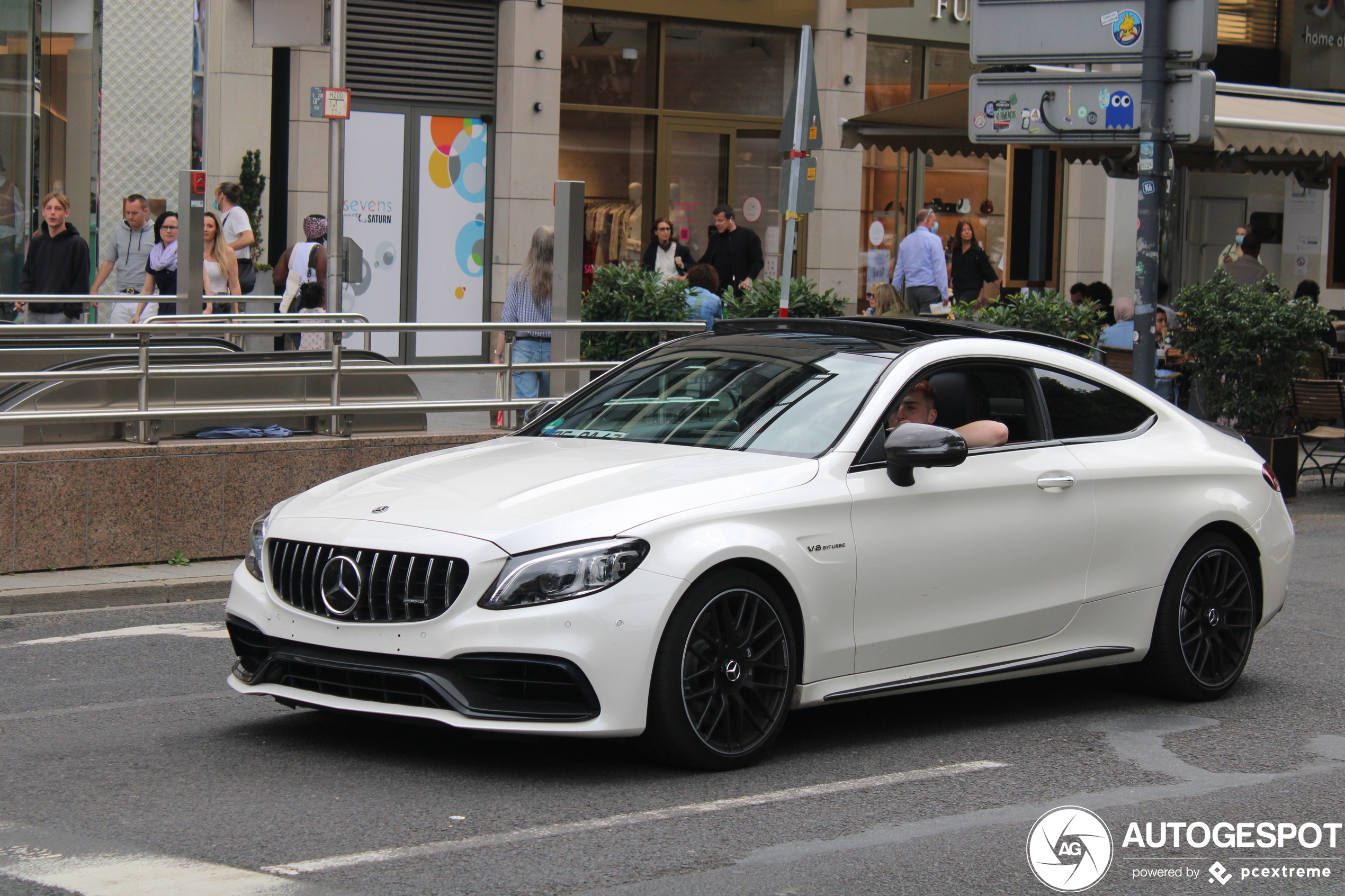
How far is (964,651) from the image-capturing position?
248 inches

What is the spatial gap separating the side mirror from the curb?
395 cm

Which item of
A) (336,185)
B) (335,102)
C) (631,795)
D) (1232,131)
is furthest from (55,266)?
(631,795)

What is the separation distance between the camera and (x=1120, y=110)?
12602mm

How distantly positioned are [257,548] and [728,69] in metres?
18.4

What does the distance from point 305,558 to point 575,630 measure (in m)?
1.00

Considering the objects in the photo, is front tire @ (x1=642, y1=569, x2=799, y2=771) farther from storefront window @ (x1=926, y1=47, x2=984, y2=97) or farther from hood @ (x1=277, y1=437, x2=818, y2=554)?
storefront window @ (x1=926, y1=47, x2=984, y2=97)

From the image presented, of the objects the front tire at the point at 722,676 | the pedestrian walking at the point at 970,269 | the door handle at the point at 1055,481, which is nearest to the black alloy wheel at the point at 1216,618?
the door handle at the point at 1055,481

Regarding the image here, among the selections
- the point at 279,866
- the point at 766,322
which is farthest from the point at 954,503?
the point at 279,866

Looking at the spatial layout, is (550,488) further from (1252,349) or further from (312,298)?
(312,298)

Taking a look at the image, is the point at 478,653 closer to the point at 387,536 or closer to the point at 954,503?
the point at 387,536

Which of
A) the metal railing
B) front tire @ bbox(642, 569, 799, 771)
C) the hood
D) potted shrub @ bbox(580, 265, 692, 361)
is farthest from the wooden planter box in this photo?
front tire @ bbox(642, 569, 799, 771)

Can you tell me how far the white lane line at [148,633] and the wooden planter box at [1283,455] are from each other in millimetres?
8949

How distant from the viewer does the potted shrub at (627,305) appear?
1365cm

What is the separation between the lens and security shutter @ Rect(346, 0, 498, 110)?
67.5ft
